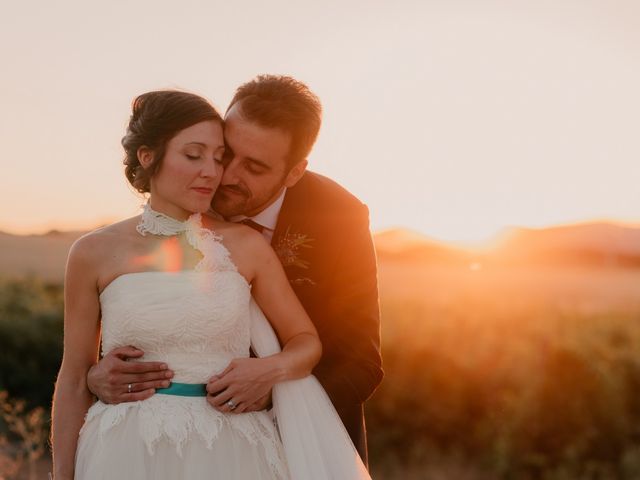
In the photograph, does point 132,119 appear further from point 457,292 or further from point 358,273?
point 457,292

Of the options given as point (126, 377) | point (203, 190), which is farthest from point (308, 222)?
point (126, 377)

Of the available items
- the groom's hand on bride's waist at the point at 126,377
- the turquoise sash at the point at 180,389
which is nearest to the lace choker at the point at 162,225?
the groom's hand on bride's waist at the point at 126,377

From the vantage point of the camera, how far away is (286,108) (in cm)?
351

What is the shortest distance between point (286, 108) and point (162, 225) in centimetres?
→ 83

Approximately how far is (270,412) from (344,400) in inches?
16.7

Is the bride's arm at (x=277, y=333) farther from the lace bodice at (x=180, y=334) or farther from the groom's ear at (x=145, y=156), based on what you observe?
the groom's ear at (x=145, y=156)

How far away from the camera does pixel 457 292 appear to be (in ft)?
35.6

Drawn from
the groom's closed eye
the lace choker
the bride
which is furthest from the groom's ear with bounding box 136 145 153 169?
the groom's closed eye

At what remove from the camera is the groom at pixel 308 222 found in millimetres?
3309

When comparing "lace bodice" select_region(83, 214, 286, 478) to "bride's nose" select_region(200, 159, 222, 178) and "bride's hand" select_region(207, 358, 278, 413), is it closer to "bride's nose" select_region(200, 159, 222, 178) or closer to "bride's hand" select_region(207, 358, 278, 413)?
"bride's hand" select_region(207, 358, 278, 413)

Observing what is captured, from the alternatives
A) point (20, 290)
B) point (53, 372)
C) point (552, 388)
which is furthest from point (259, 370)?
point (20, 290)

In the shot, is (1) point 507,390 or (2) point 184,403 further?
(1) point 507,390

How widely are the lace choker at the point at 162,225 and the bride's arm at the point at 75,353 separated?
7.6 inches

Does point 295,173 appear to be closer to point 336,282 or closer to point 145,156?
point 336,282
